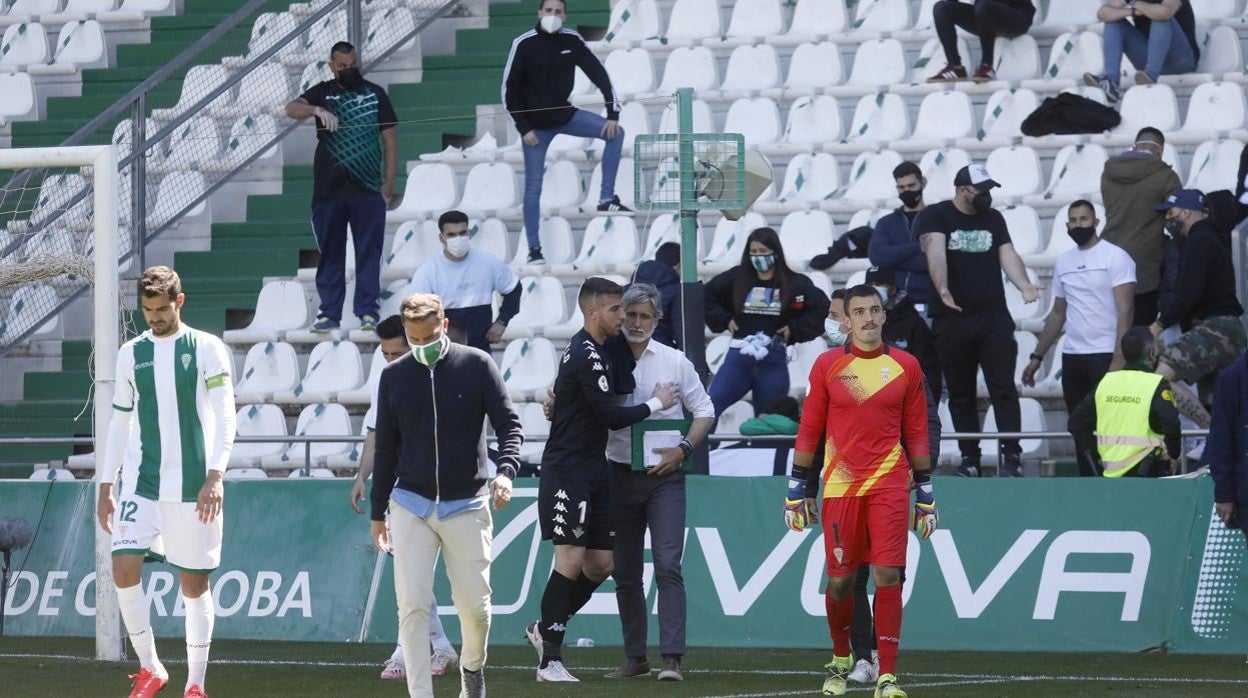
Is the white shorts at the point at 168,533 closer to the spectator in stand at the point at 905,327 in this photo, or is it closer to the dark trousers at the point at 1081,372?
the spectator in stand at the point at 905,327

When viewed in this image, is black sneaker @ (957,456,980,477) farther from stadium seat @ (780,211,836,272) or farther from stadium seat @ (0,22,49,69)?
stadium seat @ (0,22,49,69)

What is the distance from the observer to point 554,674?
33.1 feet

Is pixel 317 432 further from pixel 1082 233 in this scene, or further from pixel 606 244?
pixel 1082 233

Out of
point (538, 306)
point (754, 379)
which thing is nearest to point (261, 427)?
point (538, 306)

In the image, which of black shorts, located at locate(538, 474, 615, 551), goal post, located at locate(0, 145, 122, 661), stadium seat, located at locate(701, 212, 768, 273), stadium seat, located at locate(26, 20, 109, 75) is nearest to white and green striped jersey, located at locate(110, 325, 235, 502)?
black shorts, located at locate(538, 474, 615, 551)

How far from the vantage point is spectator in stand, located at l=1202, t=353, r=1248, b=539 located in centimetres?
1048

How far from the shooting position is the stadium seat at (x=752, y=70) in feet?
57.6

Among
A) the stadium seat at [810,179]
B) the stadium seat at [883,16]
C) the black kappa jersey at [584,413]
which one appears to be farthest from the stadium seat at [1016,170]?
the black kappa jersey at [584,413]

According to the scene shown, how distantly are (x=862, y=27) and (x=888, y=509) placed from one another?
932 centimetres

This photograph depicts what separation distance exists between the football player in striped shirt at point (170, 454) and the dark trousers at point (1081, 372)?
22.1 ft

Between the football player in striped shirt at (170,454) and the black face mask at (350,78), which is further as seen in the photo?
the black face mask at (350,78)

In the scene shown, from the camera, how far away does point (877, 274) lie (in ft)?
45.3

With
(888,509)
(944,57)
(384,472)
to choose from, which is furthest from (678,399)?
(944,57)

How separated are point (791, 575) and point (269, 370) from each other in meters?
5.88
